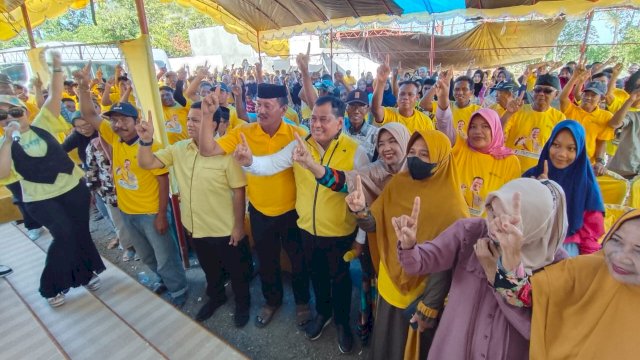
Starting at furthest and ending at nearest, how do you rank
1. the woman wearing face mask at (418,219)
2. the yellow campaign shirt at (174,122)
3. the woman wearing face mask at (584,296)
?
the yellow campaign shirt at (174,122) → the woman wearing face mask at (418,219) → the woman wearing face mask at (584,296)

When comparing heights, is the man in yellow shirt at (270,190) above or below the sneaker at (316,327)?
above

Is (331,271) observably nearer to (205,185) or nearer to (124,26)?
(205,185)

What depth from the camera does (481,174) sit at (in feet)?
8.48

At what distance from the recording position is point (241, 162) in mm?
2295

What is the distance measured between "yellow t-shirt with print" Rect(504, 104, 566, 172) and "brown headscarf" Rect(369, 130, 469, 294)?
2310mm

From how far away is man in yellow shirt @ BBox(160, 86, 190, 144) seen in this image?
4.63 meters

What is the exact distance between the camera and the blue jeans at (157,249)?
3.04 meters

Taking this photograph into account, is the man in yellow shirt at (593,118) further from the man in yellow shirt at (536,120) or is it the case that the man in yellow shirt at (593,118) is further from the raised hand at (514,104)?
the raised hand at (514,104)

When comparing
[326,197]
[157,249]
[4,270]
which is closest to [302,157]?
[326,197]

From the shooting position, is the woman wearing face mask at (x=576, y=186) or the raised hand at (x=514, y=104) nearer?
the woman wearing face mask at (x=576, y=186)

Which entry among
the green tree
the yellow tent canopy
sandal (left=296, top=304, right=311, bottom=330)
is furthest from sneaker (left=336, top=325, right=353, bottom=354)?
the green tree

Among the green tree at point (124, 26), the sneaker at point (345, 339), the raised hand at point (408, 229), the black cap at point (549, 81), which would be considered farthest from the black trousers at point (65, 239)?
the green tree at point (124, 26)

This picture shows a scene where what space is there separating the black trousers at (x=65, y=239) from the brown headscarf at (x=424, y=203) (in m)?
2.57

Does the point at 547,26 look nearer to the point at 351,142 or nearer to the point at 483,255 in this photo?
the point at 351,142
